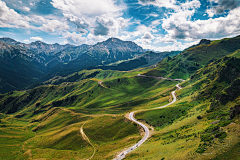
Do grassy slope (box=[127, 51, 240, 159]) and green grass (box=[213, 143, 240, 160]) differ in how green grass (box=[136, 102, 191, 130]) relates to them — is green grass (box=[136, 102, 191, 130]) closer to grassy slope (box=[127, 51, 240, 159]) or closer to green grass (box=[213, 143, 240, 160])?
grassy slope (box=[127, 51, 240, 159])

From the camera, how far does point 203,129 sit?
184 ft

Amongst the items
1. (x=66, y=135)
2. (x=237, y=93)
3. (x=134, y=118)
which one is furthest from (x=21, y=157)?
(x=237, y=93)

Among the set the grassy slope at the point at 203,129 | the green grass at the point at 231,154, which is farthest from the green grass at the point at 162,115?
the green grass at the point at 231,154

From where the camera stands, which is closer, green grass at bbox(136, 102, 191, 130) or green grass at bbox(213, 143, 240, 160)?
green grass at bbox(213, 143, 240, 160)

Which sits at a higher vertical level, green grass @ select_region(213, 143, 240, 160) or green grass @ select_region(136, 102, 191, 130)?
green grass @ select_region(213, 143, 240, 160)

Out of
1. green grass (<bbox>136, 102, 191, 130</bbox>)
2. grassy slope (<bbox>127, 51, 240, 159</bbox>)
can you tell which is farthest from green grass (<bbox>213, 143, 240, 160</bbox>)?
green grass (<bbox>136, 102, 191, 130</bbox>)

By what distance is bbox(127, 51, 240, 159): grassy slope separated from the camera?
123 feet

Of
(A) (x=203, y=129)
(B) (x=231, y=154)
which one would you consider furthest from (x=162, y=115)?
(B) (x=231, y=154)

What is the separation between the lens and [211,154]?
34375 mm

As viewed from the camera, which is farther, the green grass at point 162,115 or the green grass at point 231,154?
the green grass at point 162,115

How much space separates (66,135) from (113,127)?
144ft

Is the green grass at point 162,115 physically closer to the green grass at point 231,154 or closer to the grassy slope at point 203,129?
the grassy slope at point 203,129

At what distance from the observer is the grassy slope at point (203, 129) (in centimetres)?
3741

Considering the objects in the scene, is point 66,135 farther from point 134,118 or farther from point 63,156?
point 134,118
